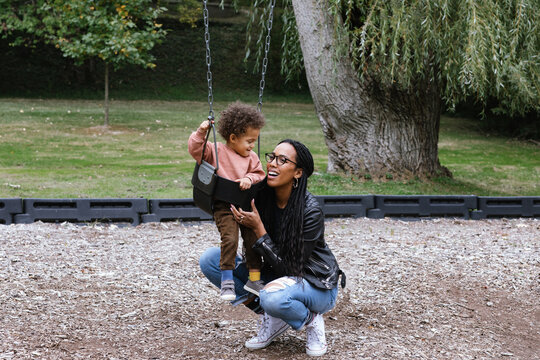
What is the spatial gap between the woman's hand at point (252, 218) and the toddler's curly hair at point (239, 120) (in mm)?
410

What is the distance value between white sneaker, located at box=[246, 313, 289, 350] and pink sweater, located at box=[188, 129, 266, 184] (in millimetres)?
816

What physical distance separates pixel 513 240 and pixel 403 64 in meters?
2.61

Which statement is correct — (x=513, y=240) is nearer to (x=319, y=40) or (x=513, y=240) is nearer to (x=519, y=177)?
(x=319, y=40)

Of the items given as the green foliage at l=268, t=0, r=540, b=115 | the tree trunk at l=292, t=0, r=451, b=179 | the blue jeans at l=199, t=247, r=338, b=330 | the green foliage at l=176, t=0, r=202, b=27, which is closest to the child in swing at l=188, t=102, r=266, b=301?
the blue jeans at l=199, t=247, r=338, b=330

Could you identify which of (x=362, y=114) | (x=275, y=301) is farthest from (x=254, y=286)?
(x=362, y=114)

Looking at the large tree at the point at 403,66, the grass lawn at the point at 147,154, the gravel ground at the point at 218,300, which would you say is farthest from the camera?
the grass lawn at the point at 147,154

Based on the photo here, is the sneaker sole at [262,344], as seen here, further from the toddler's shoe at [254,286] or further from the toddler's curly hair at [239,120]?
the toddler's curly hair at [239,120]

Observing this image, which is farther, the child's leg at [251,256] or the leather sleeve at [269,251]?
the child's leg at [251,256]

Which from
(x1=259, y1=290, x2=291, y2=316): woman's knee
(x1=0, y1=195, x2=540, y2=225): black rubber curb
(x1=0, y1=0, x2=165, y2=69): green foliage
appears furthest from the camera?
(x1=0, y1=0, x2=165, y2=69): green foliage

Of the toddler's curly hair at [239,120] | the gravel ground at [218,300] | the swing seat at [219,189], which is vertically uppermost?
the toddler's curly hair at [239,120]

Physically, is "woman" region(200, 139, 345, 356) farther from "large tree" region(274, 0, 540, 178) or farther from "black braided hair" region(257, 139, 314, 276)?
"large tree" region(274, 0, 540, 178)

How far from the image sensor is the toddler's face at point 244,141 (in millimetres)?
3629

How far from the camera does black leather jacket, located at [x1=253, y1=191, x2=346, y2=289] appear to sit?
3.50 metres

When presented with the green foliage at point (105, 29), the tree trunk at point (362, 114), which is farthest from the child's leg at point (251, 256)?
the green foliage at point (105, 29)
